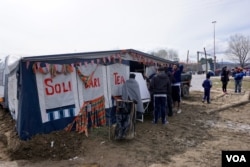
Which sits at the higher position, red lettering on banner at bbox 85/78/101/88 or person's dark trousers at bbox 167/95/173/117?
red lettering on banner at bbox 85/78/101/88

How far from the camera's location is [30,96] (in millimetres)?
6633

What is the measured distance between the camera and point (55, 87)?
7.13m

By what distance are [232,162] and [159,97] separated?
382 centimetres

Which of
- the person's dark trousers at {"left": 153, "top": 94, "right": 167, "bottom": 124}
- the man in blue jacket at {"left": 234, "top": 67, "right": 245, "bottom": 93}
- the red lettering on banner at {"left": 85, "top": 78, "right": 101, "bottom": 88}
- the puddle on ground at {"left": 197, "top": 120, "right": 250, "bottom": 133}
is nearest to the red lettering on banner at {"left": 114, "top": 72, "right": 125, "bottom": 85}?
the red lettering on banner at {"left": 85, "top": 78, "right": 101, "bottom": 88}

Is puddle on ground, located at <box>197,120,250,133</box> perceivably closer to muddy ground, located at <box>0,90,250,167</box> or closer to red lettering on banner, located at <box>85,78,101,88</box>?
muddy ground, located at <box>0,90,250,167</box>

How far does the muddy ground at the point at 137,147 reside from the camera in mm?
5625

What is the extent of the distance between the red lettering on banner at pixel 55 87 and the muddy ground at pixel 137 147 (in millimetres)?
1190

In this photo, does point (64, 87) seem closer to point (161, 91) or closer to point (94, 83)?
point (94, 83)

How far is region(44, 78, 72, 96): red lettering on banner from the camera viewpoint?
695 centimetres

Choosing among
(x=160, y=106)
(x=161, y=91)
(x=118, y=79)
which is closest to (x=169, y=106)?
(x=160, y=106)

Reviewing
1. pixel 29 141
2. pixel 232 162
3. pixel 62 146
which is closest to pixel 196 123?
pixel 232 162

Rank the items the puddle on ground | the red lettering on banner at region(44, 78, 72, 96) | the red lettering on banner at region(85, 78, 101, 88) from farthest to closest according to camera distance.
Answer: the puddle on ground, the red lettering on banner at region(85, 78, 101, 88), the red lettering on banner at region(44, 78, 72, 96)

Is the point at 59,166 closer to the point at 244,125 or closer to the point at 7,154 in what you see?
the point at 7,154

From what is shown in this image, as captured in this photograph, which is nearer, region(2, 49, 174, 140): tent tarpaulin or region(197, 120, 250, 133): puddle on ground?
region(2, 49, 174, 140): tent tarpaulin
